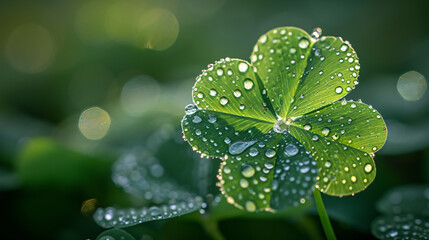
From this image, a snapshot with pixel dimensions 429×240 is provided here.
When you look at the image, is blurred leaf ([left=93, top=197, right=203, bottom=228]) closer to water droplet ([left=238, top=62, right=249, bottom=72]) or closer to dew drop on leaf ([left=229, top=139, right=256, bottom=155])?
dew drop on leaf ([left=229, top=139, right=256, bottom=155])

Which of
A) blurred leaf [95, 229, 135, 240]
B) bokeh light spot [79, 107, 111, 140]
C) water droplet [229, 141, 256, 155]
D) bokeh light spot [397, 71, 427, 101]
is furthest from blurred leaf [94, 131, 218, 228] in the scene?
bokeh light spot [397, 71, 427, 101]

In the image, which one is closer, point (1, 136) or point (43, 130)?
Result: point (1, 136)

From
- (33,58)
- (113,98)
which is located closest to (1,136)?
(113,98)

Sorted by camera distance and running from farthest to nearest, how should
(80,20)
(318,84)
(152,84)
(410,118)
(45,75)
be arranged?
(80,20)
(45,75)
(152,84)
(410,118)
(318,84)

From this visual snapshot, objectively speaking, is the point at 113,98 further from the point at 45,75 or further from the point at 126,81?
the point at 45,75

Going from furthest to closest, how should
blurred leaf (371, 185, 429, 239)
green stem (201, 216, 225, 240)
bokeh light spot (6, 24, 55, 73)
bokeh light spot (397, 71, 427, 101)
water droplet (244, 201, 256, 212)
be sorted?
bokeh light spot (6, 24, 55, 73), bokeh light spot (397, 71, 427, 101), green stem (201, 216, 225, 240), blurred leaf (371, 185, 429, 239), water droplet (244, 201, 256, 212)

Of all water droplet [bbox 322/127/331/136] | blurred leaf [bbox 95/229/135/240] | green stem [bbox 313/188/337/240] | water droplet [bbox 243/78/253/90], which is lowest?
blurred leaf [bbox 95/229/135/240]
